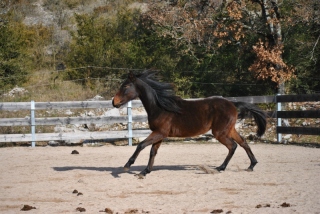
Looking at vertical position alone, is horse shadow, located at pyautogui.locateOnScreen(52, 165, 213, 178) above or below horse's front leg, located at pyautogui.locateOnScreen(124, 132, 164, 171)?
below

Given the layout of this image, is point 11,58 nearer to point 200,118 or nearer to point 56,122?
point 56,122

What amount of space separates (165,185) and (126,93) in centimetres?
220

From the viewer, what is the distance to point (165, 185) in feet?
26.4

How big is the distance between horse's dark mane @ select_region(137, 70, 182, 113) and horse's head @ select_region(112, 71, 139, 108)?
0.21 m

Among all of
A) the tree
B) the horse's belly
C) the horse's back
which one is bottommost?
the horse's belly

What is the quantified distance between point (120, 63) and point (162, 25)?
3.71 meters

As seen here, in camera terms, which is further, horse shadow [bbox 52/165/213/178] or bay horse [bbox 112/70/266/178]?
horse shadow [bbox 52/165/213/178]

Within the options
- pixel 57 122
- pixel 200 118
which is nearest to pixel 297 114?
pixel 200 118

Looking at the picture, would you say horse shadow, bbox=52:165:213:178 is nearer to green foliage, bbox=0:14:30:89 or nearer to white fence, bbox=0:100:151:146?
white fence, bbox=0:100:151:146

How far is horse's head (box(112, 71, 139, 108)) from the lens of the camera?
9.49 metres

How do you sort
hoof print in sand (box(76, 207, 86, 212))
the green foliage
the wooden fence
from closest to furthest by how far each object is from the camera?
hoof print in sand (box(76, 207, 86, 212)) < the wooden fence < the green foliage

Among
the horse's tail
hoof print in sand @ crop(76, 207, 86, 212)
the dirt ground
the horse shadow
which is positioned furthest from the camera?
the horse's tail

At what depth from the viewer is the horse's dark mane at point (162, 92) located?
31.2 ft

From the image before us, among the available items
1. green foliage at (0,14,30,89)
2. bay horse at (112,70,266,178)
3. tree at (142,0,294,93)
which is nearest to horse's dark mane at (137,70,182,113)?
bay horse at (112,70,266,178)
